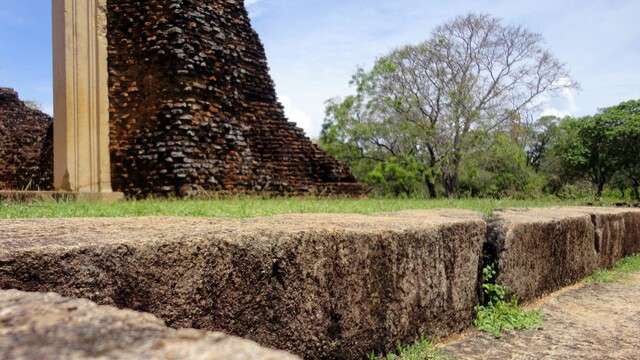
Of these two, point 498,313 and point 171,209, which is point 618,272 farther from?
point 171,209

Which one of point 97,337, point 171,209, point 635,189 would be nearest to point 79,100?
point 171,209

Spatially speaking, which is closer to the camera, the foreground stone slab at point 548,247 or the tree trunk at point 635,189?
A: the foreground stone slab at point 548,247

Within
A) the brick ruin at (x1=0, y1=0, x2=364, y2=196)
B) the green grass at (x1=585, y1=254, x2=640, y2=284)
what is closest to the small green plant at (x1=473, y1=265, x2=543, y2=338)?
the green grass at (x1=585, y1=254, x2=640, y2=284)

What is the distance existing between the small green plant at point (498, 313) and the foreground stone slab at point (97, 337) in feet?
6.96

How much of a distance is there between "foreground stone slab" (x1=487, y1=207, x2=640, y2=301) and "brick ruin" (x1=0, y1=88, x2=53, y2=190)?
10.3m

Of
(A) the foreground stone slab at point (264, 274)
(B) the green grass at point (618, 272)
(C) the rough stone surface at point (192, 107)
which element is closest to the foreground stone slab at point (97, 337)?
(A) the foreground stone slab at point (264, 274)

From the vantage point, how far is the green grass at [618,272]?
4207mm

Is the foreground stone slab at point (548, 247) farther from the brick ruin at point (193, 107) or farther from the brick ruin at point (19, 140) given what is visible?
the brick ruin at point (19, 140)

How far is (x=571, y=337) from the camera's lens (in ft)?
8.24

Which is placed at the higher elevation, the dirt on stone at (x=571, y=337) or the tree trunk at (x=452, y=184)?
the tree trunk at (x=452, y=184)

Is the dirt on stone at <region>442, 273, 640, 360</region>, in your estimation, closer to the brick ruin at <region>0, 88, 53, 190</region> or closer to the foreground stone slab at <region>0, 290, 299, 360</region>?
the foreground stone slab at <region>0, 290, 299, 360</region>

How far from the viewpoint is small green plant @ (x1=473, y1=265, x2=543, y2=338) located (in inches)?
101

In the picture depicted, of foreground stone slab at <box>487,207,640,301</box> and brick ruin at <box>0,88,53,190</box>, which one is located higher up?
brick ruin at <box>0,88,53,190</box>

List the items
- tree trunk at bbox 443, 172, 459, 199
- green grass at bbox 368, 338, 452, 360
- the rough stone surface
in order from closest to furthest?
green grass at bbox 368, 338, 452, 360 < the rough stone surface < tree trunk at bbox 443, 172, 459, 199
